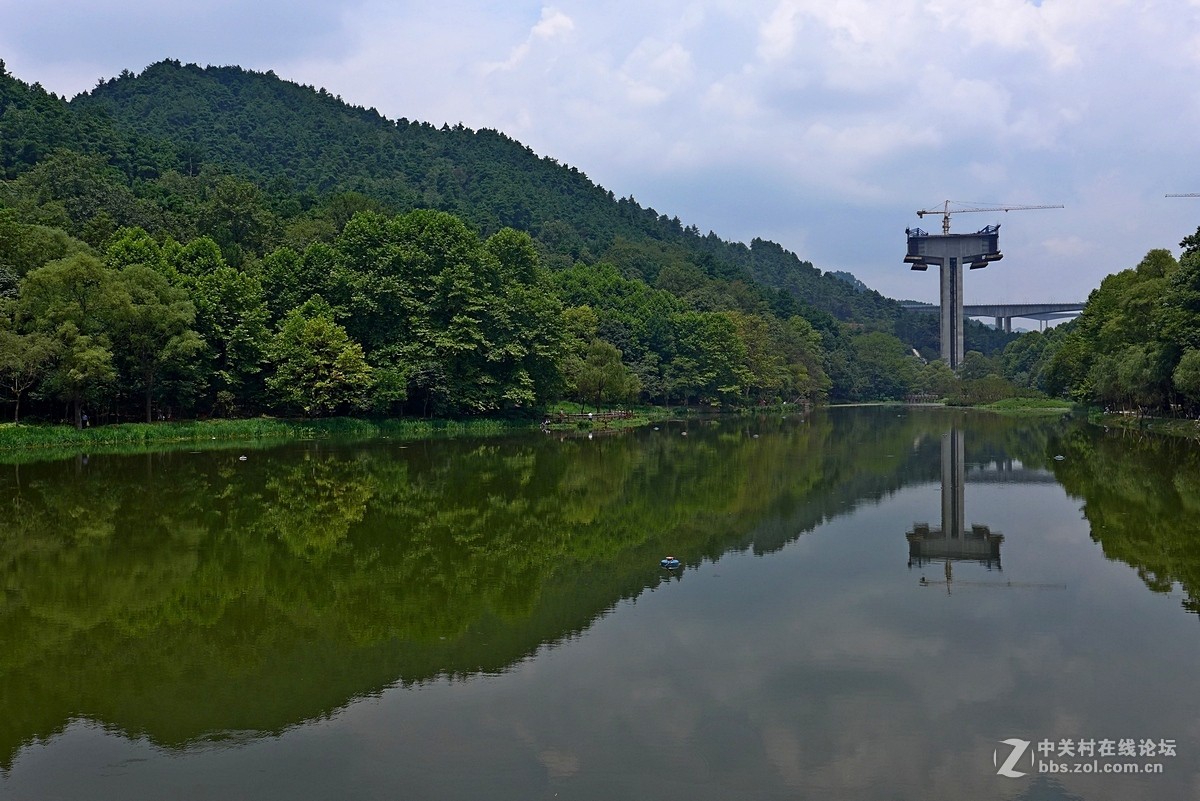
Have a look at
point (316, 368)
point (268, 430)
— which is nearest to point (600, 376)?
point (316, 368)

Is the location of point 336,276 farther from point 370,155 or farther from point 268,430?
point 370,155

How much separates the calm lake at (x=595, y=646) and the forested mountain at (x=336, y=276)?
21.8 m

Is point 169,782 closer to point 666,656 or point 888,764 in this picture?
point 666,656

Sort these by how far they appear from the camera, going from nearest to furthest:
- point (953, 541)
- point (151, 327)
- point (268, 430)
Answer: point (953, 541)
point (151, 327)
point (268, 430)

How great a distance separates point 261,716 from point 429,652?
2254mm

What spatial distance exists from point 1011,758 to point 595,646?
477cm

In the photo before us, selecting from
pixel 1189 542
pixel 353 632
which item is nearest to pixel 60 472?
pixel 353 632

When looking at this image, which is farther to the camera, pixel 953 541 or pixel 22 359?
pixel 22 359

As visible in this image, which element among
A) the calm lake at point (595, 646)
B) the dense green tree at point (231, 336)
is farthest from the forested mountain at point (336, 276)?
the calm lake at point (595, 646)

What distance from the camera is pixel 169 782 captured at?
723cm

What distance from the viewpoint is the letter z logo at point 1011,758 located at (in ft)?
23.8
